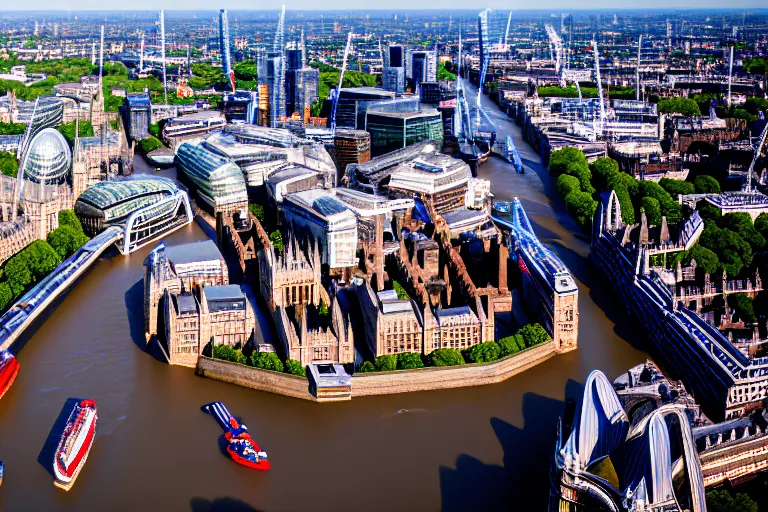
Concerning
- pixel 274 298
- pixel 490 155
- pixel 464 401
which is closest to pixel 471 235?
pixel 274 298

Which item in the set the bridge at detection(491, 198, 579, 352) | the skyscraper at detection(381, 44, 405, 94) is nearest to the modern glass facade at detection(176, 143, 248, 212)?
the bridge at detection(491, 198, 579, 352)

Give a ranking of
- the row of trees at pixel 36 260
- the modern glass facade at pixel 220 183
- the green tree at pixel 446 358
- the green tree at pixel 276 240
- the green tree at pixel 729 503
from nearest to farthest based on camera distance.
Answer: the green tree at pixel 729 503 < the green tree at pixel 446 358 < the row of trees at pixel 36 260 < the green tree at pixel 276 240 < the modern glass facade at pixel 220 183

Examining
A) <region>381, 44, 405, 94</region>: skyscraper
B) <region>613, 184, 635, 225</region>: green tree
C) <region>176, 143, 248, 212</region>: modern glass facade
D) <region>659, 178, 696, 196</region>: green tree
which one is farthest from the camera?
<region>381, 44, 405, 94</region>: skyscraper

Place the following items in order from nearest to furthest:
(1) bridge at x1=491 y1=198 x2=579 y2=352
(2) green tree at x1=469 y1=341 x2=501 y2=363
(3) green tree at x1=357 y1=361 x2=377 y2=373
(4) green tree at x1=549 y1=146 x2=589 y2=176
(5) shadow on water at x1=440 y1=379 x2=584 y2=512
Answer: (5) shadow on water at x1=440 y1=379 x2=584 y2=512 → (3) green tree at x1=357 y1=361 x2=377 y2=373 → (2) green tree at x1=469 y1=341 x2=501 y2=363 → (1) bridge at x1=491 y1=198 x2=579 y2=352 → (4) green tree at x1=549 y1=146 x2=589 y2=176

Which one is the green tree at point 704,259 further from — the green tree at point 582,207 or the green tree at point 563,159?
the green tree at point 563,159

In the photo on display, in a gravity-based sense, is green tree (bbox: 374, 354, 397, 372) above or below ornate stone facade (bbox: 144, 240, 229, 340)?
below

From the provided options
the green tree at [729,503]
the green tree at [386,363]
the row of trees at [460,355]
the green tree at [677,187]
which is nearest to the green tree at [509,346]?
the row of trees at [460,355]

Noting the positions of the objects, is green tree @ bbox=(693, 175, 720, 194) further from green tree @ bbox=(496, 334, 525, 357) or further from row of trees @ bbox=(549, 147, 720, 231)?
green tree @ bbox=(496, 334, 525, 357)
